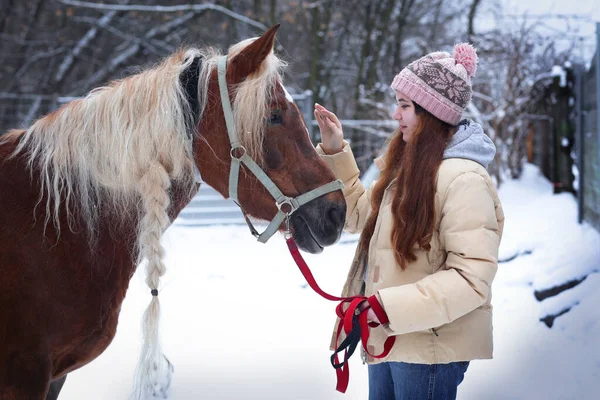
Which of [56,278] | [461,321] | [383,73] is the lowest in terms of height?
[383,73]

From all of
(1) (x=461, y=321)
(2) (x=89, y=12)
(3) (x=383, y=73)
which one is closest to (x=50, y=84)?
(2) (x=89, y=12)

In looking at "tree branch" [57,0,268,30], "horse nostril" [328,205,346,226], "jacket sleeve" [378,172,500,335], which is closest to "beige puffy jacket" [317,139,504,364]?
"jacket sleeve" [378,172,500,335]

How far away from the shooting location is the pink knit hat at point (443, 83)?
1.78 m

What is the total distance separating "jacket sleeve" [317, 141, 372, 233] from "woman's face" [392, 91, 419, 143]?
13.4 inches

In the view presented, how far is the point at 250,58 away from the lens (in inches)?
70.8

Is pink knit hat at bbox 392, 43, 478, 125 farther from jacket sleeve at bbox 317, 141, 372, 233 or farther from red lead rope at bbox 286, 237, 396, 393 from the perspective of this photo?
red lead rope at bbox 286, 237, 396, 393

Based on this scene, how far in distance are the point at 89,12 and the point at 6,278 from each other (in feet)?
38.8

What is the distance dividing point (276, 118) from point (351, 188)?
0.56 meters

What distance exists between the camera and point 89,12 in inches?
477

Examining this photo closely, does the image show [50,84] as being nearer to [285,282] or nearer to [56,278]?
[285,282]

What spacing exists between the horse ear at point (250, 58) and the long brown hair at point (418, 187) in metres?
0.52

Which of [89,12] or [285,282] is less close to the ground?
[89,12]

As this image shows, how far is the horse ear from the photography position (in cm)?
175

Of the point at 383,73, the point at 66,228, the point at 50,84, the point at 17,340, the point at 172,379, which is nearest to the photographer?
the point at 17,340
